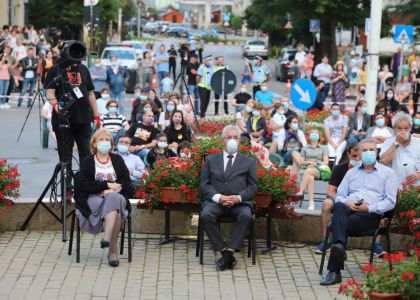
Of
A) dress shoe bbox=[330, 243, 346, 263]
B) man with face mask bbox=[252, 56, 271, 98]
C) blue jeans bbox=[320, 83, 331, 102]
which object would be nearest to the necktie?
dress shoe bbox=[330, 243, 346, 263]

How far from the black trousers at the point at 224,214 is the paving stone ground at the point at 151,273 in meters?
0.27

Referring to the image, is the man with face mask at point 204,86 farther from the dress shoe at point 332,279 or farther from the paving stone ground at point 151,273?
the dress shoe at point 332,279

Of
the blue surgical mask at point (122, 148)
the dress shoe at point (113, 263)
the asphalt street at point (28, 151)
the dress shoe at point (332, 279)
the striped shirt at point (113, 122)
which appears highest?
the blue surgical mask at point (122, 148)

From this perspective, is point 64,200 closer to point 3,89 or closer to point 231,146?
point 231,146

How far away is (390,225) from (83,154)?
12.2 feet

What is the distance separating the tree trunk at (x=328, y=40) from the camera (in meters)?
57.0

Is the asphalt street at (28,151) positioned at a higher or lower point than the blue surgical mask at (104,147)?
lower

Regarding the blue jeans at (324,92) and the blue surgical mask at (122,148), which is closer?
the blue surgical mask at (122,148)

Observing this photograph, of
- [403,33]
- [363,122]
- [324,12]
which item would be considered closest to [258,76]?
[403,33]

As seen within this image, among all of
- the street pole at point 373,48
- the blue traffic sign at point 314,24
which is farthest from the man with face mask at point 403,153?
the blue traffic sign at point 314,24

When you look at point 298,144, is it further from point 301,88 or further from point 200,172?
point 200,172

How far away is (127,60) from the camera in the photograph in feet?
142

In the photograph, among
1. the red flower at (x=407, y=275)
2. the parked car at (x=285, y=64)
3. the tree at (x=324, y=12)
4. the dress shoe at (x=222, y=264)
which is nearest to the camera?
the red flower at (x=407, y=275)

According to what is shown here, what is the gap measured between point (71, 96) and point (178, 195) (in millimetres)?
1779
